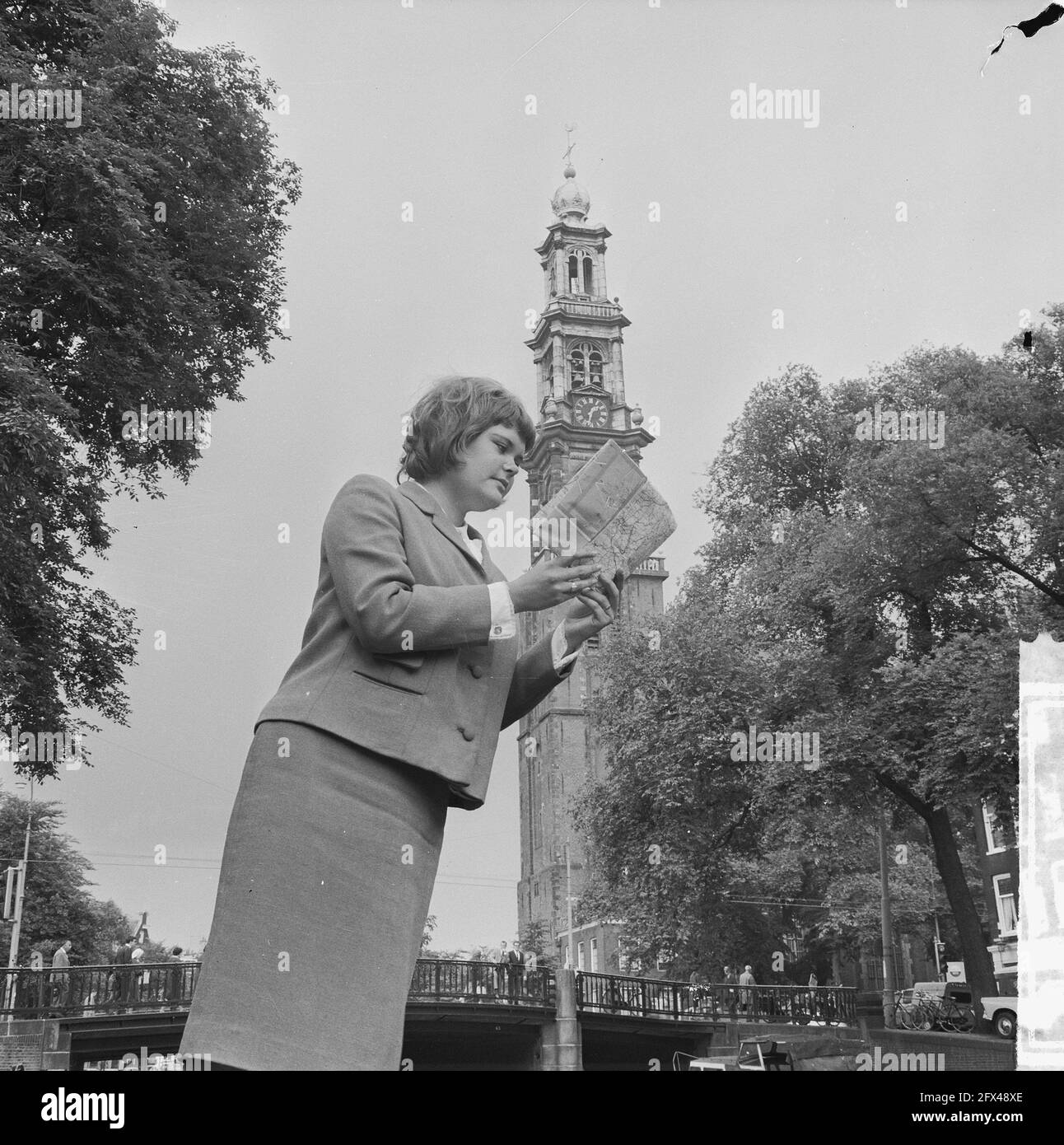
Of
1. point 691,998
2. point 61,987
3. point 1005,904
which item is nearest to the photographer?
point 61,987

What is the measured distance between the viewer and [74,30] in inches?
645

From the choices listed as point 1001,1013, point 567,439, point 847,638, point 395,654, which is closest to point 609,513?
point 395,654

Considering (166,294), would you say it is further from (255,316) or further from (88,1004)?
(88,1004)

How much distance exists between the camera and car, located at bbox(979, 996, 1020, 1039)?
2288 cm

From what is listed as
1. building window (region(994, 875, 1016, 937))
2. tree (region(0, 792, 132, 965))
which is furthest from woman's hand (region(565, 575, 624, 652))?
tree (region(0, 792, 132, 965))

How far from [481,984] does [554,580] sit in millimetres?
28838

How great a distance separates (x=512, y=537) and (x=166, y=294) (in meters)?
12.7

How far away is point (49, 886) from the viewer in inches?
2111

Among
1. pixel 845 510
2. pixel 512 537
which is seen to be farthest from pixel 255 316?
pixel 512 537

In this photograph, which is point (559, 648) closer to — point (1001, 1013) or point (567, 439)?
point (1001, 1013)

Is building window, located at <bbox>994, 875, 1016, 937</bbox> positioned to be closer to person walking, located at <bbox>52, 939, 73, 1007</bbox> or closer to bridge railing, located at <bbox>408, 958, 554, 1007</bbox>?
bridge railing, located at <bbox>408, 958, 554, 1007</bbox>

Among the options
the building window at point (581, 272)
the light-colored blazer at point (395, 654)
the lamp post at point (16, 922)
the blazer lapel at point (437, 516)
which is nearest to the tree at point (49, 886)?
the lamp post at point (16, 922)

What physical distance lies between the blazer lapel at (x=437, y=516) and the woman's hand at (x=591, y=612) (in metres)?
0.23

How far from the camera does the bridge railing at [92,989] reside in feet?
72.6
